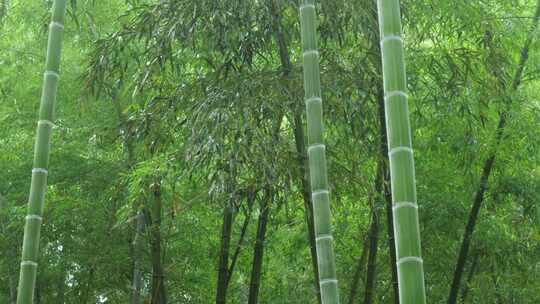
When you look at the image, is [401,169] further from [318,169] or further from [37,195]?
[37,195]

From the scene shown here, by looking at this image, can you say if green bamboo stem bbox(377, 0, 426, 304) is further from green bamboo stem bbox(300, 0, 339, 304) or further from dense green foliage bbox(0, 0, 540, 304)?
dense green foliage bbox(0, 0, 540, 304)

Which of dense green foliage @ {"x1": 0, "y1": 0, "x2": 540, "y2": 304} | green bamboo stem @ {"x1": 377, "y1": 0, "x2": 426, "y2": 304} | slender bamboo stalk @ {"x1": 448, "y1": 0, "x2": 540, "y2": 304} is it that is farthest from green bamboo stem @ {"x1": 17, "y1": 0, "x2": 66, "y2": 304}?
slender bamboo stalk @ {"x1": 448, "y1": 0, "x2": 540, "y2": 304}

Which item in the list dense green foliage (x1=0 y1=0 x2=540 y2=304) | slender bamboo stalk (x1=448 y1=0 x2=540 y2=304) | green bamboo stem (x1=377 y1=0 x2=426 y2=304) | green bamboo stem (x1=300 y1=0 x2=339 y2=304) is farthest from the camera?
slender bamboo stalk (x1=448 y1=0 x2=540 y2=304)

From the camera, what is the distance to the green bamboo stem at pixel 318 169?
3.65m

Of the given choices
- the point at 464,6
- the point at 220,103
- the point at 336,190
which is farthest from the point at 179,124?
the point at 464,6

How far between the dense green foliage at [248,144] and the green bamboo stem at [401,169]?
181 centimetres

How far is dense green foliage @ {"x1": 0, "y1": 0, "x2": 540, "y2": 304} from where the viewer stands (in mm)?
4953

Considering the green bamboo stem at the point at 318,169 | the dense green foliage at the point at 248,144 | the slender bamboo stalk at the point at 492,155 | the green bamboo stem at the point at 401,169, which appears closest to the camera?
the green bamboo stem at the point at 401,169

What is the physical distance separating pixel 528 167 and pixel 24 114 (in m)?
4.79

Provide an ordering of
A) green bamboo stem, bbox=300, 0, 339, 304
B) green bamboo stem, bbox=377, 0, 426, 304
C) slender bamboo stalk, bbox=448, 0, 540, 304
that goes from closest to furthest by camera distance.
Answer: green bamboo stem, bbox=377, 0, 426, 304 < green bamboo stem, bbox=300, 0, 339, 304 < slender bamboo stalk, bbox=448, 0, 540, 304

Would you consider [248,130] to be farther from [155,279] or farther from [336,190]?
[155,279]

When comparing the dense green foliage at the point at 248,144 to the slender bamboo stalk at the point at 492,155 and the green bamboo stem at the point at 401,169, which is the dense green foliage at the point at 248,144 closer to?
the slender bamboo stalk at the point at 492,155

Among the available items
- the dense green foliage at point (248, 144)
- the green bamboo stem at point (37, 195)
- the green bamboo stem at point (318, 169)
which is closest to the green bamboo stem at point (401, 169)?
the green bamboo stem at point (318, 169)

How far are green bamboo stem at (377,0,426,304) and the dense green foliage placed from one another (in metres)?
1.81
